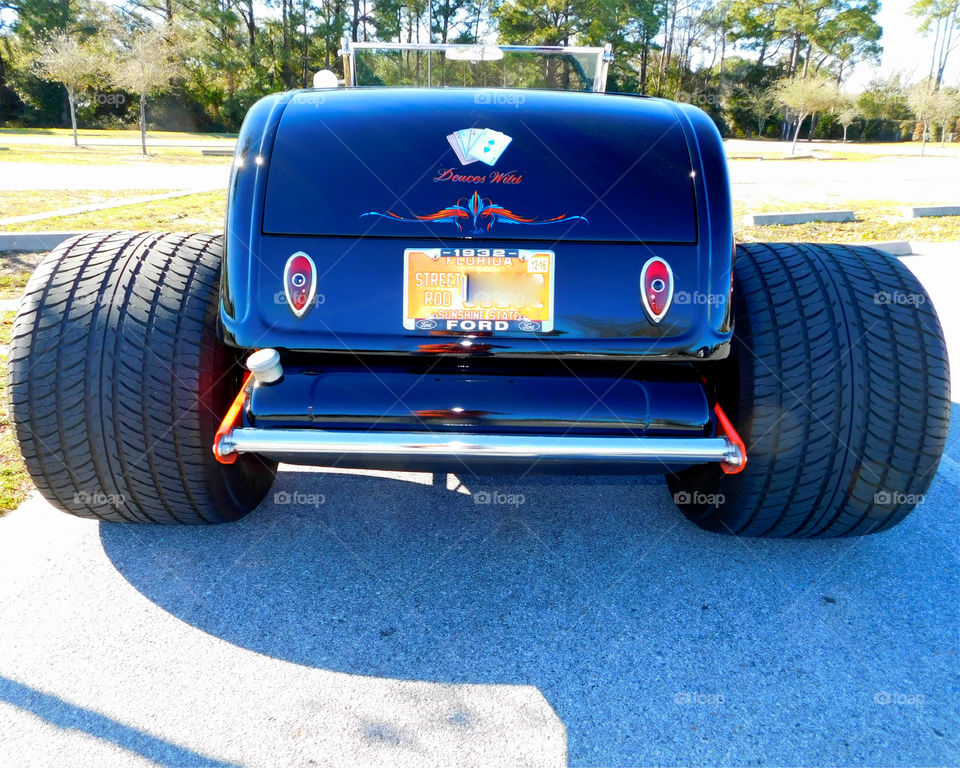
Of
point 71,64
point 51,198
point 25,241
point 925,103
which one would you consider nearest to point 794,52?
point 925,103

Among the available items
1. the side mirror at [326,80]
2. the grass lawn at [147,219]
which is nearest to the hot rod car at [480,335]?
the side mirror at [326,80]

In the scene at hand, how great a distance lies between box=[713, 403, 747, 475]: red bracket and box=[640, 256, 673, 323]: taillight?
38 centimetres

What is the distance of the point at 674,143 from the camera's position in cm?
265

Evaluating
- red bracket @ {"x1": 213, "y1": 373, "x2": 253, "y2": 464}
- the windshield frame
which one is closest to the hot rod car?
red bracket @ {"x1": 213, "y1": 373, "x2": 253, "y2": 464}

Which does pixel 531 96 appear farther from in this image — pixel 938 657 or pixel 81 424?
pixel 938 657

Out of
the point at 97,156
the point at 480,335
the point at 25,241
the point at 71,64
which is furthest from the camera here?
the point at 71,64

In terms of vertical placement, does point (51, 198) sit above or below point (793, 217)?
below

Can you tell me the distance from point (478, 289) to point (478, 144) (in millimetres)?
567

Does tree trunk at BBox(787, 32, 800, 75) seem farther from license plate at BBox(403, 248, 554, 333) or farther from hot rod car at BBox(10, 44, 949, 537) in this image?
license plate at BBox(403, 248, 554, 333)

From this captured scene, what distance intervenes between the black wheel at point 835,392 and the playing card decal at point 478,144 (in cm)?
103

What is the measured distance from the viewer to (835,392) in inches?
98.7

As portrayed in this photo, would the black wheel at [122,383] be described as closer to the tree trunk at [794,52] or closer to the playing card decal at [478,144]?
the playing card decal at [478,144]

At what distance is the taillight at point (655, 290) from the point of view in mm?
2426

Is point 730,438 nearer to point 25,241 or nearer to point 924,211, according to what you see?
point 25,241
